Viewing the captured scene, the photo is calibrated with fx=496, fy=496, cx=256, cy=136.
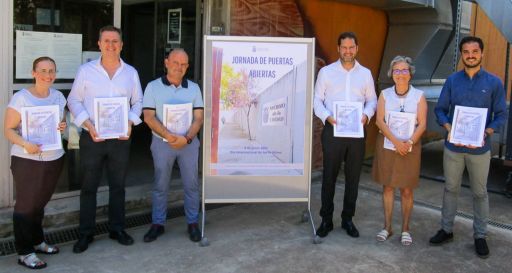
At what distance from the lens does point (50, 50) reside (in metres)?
4.31

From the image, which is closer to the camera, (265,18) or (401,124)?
(401,124)

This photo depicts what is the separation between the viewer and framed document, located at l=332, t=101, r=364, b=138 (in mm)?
4230

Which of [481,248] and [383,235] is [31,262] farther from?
[481,248]

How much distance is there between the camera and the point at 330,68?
14.3 feet

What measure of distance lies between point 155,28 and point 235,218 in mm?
3714

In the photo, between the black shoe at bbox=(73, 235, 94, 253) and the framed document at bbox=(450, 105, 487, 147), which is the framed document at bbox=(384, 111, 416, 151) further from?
the black shoe at bbox=(73, 235, 94, 253)

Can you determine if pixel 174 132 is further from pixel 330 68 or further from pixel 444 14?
pixel 444 14

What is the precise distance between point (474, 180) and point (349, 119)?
116 cm

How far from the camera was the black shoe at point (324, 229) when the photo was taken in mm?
4464

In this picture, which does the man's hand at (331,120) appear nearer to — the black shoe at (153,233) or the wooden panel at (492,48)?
the black shoe at (153,233)

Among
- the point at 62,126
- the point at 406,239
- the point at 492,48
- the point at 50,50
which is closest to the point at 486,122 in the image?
the point at 406,239

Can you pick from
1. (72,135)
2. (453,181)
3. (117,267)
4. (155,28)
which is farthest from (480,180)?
(155,28)

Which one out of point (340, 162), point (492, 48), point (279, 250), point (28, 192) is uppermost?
point (492, 48)

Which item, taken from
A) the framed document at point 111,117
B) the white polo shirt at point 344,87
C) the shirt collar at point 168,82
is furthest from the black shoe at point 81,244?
the white polo shirt at point 344,87
